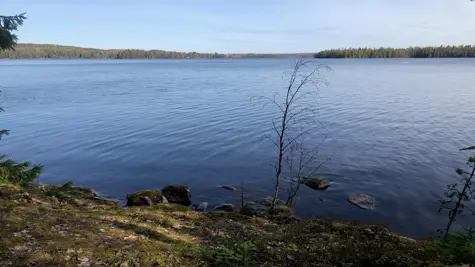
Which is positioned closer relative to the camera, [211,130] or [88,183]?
[88,183]

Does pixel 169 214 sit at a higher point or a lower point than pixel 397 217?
higher

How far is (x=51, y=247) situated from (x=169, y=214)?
3.73 m

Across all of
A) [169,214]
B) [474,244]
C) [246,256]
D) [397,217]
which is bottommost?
[397,217]

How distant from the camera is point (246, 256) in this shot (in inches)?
230

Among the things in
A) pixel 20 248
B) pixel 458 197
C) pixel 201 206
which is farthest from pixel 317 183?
pixel 20 248

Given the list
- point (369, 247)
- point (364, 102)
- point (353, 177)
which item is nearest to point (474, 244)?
point (369, 247)

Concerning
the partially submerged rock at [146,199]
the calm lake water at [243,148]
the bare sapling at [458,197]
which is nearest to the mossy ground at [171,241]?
the bare sapling at [458,197]

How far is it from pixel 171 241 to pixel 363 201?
12242 millimetres

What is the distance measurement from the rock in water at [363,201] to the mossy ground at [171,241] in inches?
298

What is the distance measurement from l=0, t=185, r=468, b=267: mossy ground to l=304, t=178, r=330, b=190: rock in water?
896cm

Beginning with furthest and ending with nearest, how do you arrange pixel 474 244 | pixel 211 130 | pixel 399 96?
pixel 399 96
pixel 211 130
pixel 474 244

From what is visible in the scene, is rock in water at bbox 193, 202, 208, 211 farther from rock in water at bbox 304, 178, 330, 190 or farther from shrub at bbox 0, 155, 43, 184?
shrub at bbox 0, 155, 43, 184

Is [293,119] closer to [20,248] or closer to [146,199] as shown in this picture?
[146,199]

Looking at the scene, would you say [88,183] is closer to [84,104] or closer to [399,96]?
[84,104]
